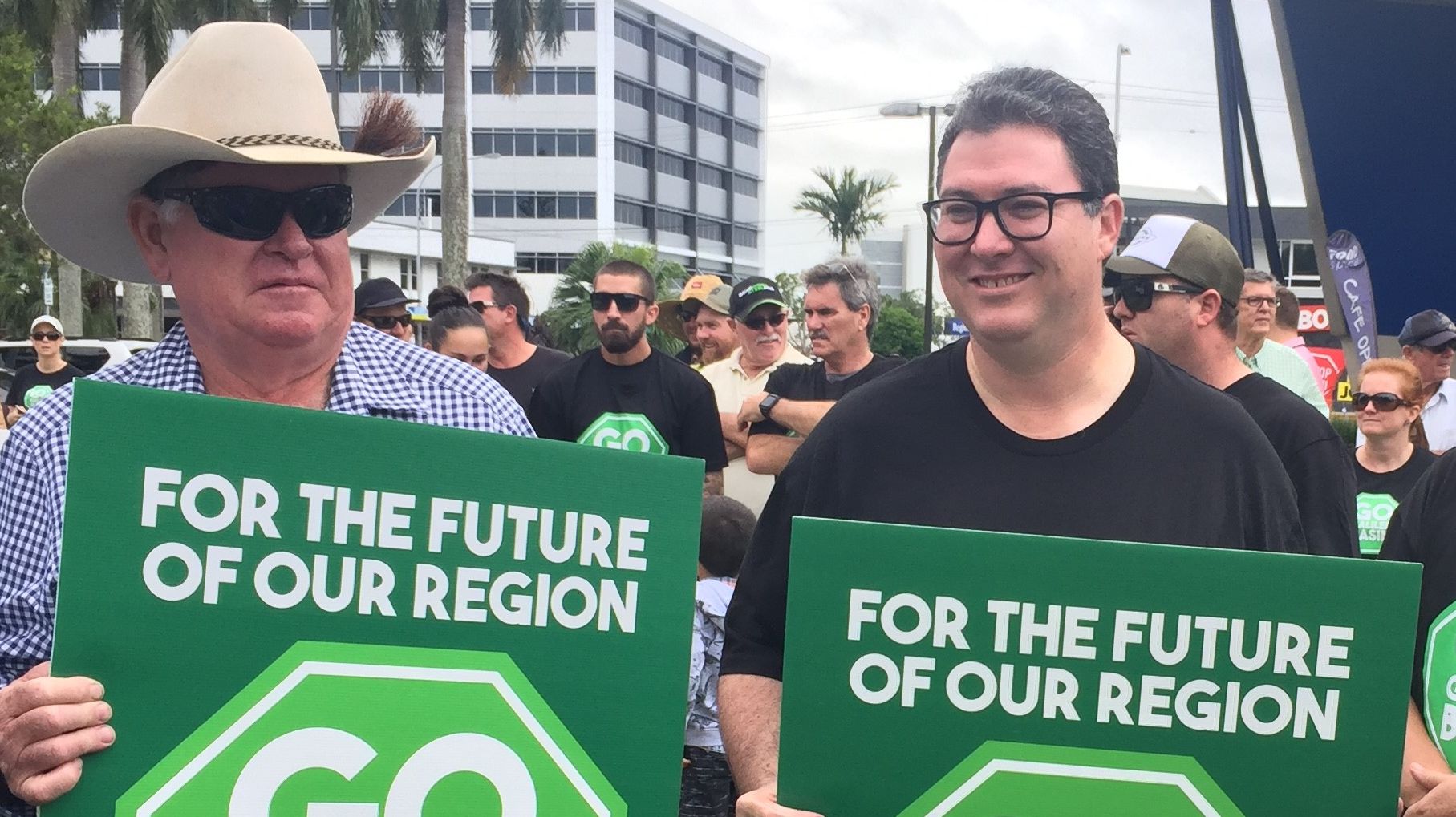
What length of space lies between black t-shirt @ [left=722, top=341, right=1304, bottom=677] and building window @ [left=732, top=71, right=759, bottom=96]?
89152 millimetres

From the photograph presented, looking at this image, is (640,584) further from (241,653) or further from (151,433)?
(151,433)

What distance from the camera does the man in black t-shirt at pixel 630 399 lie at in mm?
5492

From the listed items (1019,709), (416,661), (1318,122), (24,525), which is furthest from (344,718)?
(1318,122)

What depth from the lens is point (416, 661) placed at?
67.8 inches

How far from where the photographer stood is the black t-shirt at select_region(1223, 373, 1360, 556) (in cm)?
307

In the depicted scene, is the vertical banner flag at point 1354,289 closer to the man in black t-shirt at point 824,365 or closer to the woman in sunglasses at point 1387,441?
the woman in sunglasses at point 1387,441

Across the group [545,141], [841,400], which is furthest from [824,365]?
[545,141]

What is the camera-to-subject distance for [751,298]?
6.32 metres

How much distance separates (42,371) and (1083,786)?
36.1ft

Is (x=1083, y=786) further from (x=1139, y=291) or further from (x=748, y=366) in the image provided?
(x=748, y=366)

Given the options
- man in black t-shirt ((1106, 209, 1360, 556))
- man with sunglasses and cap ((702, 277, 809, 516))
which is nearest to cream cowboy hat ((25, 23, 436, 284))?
man in black t-shirt ((1106, 209, 1360, 556))

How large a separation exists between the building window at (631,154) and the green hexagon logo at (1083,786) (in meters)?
76.6

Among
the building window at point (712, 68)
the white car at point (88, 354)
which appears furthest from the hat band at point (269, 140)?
the building window at point (712, 68)

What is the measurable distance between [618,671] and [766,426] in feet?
12.9
